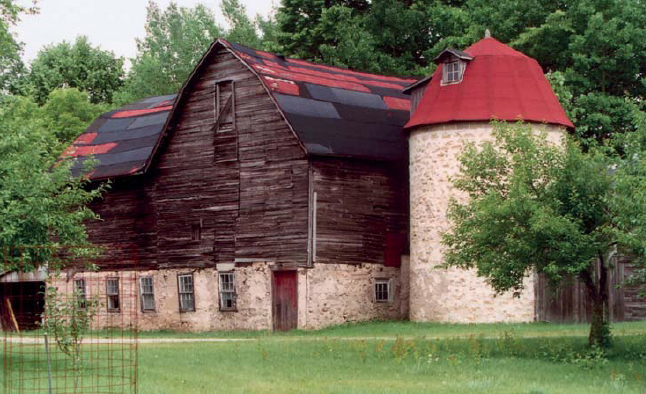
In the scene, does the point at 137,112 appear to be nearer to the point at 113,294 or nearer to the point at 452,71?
the point at 113,294

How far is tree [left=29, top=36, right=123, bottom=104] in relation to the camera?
240ft

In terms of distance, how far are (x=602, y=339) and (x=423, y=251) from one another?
40.0 ft

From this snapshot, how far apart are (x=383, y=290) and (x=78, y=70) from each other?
139ft

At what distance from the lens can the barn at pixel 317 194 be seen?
1421 inches

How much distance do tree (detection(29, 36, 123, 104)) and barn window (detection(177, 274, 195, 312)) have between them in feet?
116

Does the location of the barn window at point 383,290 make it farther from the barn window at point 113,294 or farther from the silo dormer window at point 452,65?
the barn window at point 113,294

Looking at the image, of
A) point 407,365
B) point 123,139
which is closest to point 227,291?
point 123,139

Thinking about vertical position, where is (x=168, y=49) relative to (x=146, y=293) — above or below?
above

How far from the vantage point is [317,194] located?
36875 millimetres

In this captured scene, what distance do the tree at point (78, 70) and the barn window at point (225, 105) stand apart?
35.5m

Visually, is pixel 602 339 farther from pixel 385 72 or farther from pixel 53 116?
pixel 53 116

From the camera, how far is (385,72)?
55312mm

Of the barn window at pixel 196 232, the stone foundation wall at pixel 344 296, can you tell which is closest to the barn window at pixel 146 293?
the barn window at pixel 196 232

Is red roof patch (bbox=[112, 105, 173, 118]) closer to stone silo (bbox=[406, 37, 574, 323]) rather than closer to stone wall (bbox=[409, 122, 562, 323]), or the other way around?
stone silo (bbox=[406, 37, 574, 323])
